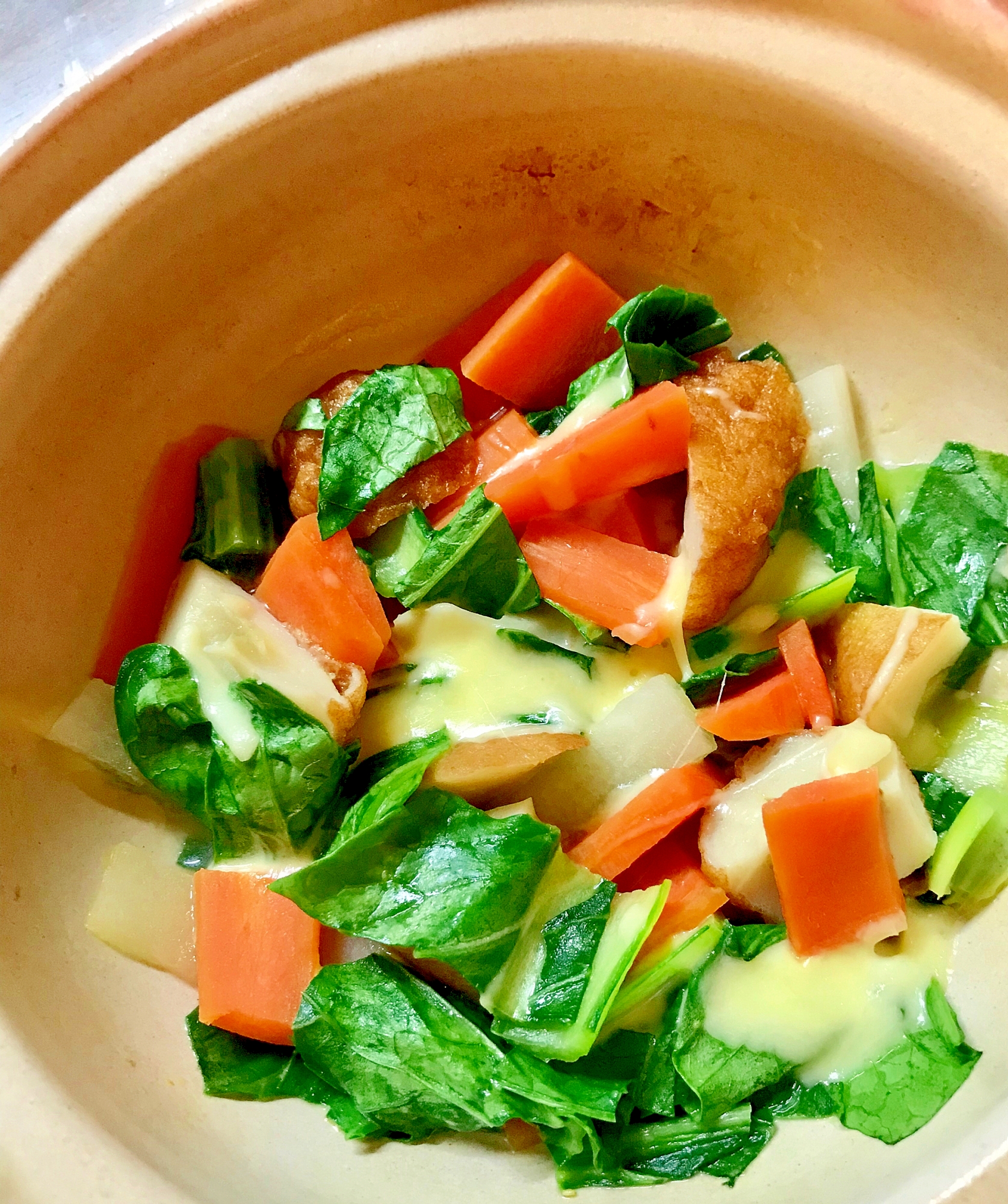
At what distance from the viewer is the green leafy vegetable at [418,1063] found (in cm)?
158

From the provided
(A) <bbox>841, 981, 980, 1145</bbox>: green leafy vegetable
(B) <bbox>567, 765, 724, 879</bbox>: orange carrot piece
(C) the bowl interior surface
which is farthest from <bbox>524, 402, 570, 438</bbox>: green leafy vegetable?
(A) <bbox>841, 981, 980, 1145</bbox>: green leafy vegetable

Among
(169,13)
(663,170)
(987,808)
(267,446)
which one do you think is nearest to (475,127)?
(663,170)

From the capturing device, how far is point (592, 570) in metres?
1.87

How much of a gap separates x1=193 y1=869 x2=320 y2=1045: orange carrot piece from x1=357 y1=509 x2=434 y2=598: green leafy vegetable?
64 centimetres

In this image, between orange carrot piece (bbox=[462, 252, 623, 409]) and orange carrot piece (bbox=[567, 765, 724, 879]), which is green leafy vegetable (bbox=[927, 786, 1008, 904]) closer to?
orange carrot piece (bbox=[567, 765, 724, 879])

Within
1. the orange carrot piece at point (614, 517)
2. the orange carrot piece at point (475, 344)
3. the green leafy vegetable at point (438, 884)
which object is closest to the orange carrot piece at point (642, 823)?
the green leafy vegetable at point (438, 884)

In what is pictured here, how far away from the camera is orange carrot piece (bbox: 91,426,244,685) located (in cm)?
193

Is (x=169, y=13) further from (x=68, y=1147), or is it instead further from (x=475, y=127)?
(x=68, y=1147)

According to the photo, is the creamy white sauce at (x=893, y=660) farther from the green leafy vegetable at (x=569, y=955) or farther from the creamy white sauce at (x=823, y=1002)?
the green leafy vegetable at (x=569, y=955)

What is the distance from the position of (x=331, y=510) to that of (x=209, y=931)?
2.83 ft

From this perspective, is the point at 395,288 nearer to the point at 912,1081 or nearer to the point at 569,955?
the point at 569,955

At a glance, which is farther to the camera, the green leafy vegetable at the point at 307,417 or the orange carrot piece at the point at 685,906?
the green leafy vegetable at the point at 307,417

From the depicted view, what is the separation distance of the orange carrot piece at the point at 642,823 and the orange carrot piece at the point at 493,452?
27.7 inches

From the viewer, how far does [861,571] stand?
191cm
